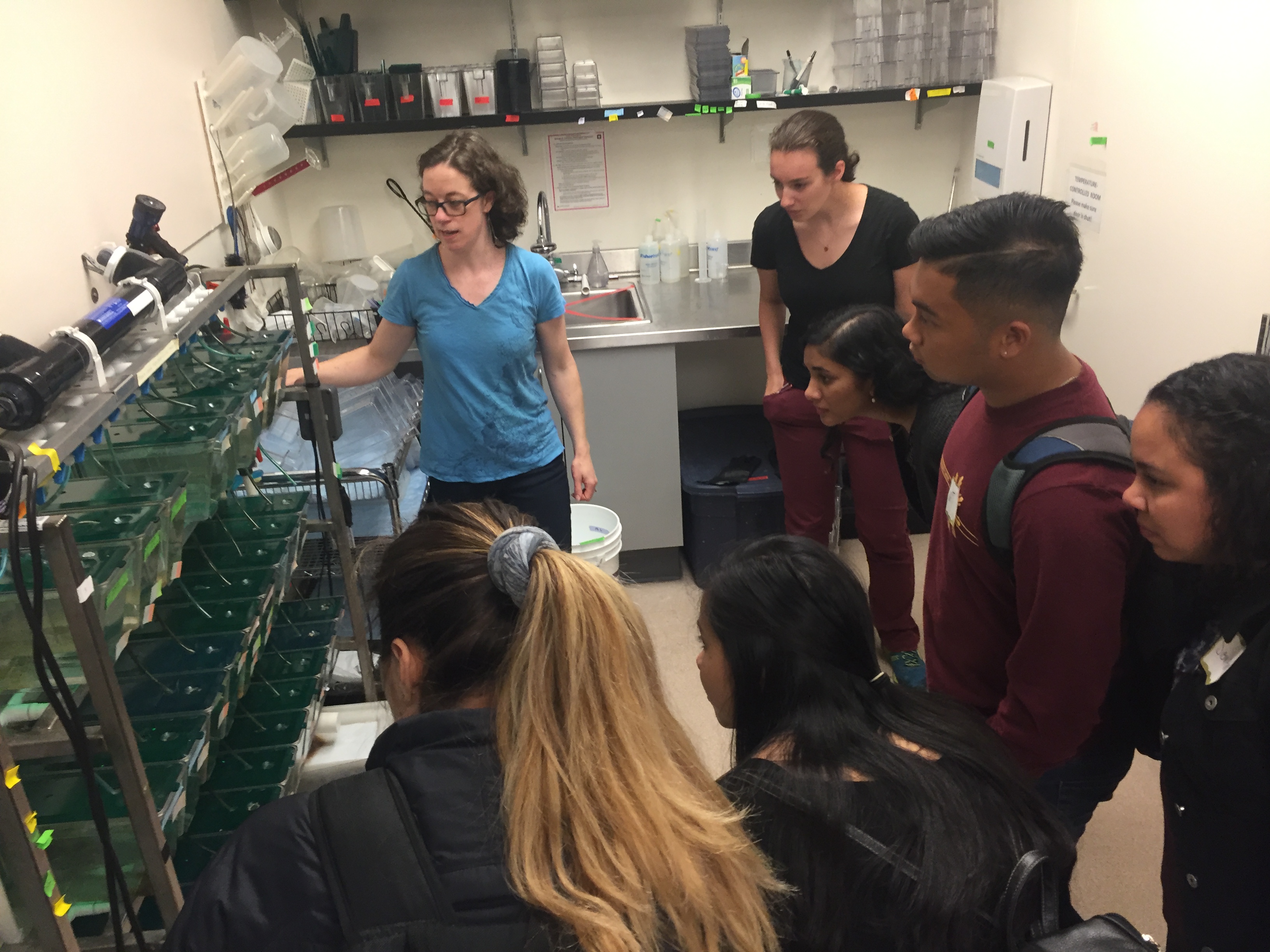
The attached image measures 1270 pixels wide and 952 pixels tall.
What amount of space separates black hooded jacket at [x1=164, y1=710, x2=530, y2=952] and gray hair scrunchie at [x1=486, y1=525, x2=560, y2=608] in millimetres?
163

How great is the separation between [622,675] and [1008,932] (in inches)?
18.3

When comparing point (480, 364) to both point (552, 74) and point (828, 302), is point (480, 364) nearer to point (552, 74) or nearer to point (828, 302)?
point (828, 302)

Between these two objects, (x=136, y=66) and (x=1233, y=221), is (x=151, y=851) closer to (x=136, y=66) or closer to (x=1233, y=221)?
(x=136, y=66)

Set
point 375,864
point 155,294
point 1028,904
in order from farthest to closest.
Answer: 1. point 155,294
2. point 1028,904
3. point 375,864

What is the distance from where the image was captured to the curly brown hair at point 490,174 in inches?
82.2

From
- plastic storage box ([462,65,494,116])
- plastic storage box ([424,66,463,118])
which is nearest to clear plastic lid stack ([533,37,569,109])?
plastic storage box ([462,65,494,116])

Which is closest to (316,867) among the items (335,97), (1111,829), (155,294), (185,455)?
(185,455)

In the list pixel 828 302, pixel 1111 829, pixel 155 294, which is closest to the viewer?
pixel 155 294

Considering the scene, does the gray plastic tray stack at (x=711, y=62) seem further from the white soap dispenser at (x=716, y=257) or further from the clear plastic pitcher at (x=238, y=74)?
the clear plastic pitcher at (x=238, y=74)

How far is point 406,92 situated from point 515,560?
2.66 m

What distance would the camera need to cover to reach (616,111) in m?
3.26

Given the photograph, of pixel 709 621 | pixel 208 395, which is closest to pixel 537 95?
pixel 208 395

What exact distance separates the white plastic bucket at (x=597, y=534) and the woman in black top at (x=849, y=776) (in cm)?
169

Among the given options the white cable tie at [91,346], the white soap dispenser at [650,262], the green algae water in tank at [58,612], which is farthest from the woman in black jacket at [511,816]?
the white soap dispenser at [650,262]
